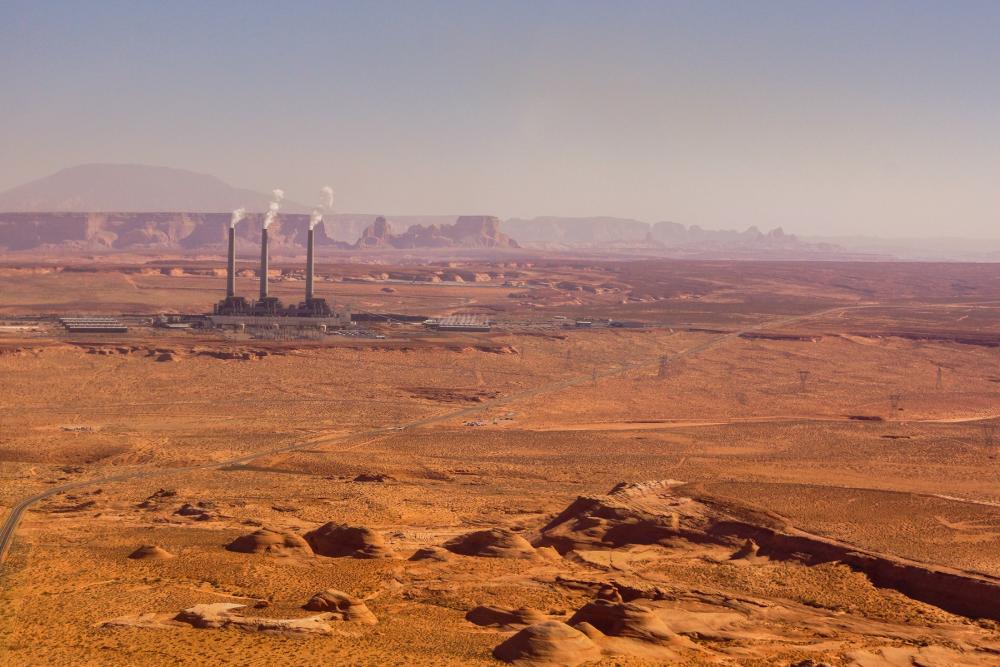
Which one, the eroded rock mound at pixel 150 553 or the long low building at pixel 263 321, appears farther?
the long low building at pixel 263 321

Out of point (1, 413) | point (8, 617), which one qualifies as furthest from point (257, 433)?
point (8, 617)

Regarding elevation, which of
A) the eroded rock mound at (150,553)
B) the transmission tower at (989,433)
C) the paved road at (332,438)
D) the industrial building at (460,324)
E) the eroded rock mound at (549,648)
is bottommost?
the paved road at (332,438)

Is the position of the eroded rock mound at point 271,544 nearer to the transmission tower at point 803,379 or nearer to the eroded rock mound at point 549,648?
the eroded rock mound at point 549,648

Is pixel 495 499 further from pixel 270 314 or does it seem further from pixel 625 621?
pixel 270 314

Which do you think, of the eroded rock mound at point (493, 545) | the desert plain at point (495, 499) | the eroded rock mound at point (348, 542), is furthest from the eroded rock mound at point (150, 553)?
the eroded rock mound at point (493, 545)

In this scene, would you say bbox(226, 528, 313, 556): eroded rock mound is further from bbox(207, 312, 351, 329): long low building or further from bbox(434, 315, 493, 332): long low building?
bbox(434, 315, 493, 332): long low building

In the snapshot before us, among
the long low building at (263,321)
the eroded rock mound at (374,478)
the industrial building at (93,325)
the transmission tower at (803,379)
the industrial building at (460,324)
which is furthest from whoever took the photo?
the industrial building at (460,324)
